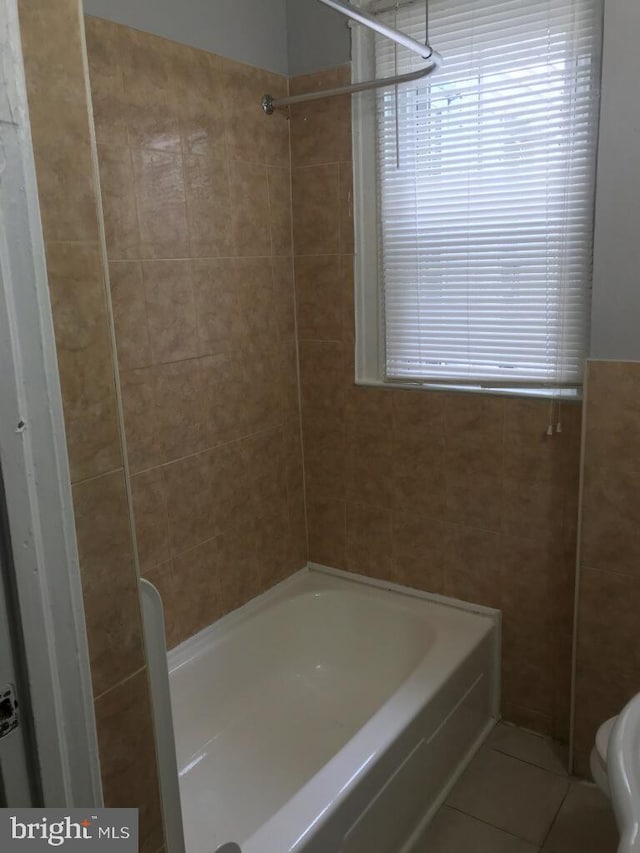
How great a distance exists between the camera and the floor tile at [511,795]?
199cm

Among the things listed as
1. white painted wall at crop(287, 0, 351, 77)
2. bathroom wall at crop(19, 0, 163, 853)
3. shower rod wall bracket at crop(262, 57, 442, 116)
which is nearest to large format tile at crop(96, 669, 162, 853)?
bathroom wall at crop(19, 0, 163, 853)

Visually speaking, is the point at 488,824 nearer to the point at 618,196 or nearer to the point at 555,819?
the point at 555,819

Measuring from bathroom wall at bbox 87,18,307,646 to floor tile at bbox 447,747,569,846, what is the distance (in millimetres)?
953

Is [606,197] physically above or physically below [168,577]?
above

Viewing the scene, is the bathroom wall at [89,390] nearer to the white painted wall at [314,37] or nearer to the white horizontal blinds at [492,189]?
the white horizontal blinds at [492,189]

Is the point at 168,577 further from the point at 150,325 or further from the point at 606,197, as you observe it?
the point at 606,197

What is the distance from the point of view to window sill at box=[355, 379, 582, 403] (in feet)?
6.91

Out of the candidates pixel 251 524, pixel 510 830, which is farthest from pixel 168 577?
pixel 510 830

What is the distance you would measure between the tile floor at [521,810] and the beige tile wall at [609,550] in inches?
5.7

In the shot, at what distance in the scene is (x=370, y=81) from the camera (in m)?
2.21

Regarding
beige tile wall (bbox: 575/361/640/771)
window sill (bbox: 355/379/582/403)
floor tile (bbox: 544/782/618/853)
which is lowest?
floor tile (bbox: 544/782/618/853)

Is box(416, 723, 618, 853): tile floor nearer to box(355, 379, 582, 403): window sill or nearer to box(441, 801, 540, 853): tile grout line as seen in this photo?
box(441, 801, 540, 853): tile grout line

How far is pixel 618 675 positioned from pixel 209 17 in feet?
7.65

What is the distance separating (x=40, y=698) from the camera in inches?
32.0
